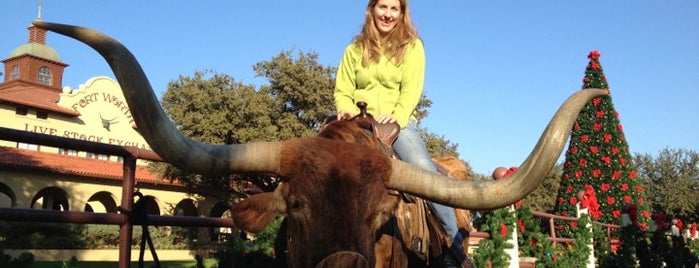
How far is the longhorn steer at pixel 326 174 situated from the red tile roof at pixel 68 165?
29.6 meters

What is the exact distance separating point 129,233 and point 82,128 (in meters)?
37.4

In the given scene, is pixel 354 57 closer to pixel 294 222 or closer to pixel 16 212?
pixel 294 222

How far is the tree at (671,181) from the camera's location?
45.5 m

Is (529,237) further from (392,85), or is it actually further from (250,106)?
(250,106)

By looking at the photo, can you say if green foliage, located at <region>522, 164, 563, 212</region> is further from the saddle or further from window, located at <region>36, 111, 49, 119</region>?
the saddle

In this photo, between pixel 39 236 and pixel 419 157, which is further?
pixel 39 236

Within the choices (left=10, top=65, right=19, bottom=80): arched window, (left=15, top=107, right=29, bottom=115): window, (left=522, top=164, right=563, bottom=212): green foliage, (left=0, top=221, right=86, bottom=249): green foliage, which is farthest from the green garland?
(left=10, top=65, right=19, bottom=80): arched window

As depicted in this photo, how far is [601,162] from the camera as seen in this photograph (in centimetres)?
2511

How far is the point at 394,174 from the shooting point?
314cm

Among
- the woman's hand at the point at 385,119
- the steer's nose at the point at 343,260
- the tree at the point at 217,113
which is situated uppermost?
the tree at the point at 217,113

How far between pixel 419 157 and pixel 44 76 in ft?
180

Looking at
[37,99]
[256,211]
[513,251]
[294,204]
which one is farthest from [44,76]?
[294,204]

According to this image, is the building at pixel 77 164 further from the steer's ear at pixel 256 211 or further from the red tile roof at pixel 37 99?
the steer's ear at pixel 256 211

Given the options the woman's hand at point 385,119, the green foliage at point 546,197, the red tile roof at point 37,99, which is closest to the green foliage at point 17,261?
the woman's hand at point 385,119
